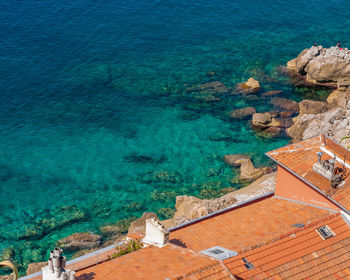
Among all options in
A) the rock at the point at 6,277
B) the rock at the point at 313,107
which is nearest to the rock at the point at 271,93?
the rock at the point at 313,107

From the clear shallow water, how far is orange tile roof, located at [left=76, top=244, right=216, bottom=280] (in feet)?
61.7

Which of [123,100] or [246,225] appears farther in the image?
[123,100]

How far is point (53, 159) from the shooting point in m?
56.7

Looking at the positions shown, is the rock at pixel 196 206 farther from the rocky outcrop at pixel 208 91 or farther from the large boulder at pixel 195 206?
the rocky outcrop at pixel 208 91

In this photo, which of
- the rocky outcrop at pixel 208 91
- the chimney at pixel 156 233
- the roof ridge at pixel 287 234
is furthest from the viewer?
the rocky outcrop at pixel 208 91

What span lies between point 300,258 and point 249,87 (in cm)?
4422

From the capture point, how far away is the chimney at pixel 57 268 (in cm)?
2269

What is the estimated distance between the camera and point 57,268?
22922mm

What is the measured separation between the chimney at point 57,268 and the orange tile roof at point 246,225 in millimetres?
8441

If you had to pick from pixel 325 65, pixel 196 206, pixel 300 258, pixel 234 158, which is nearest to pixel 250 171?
pixel 234 158

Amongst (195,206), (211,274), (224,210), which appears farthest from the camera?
(195,206)

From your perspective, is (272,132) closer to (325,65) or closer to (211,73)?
(325,65)

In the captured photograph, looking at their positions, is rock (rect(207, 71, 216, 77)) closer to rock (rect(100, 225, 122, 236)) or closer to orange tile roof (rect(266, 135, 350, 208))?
rock (rect(100, 225, 122, 236))

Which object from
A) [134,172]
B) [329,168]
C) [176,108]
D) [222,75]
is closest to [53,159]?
[134,172]
